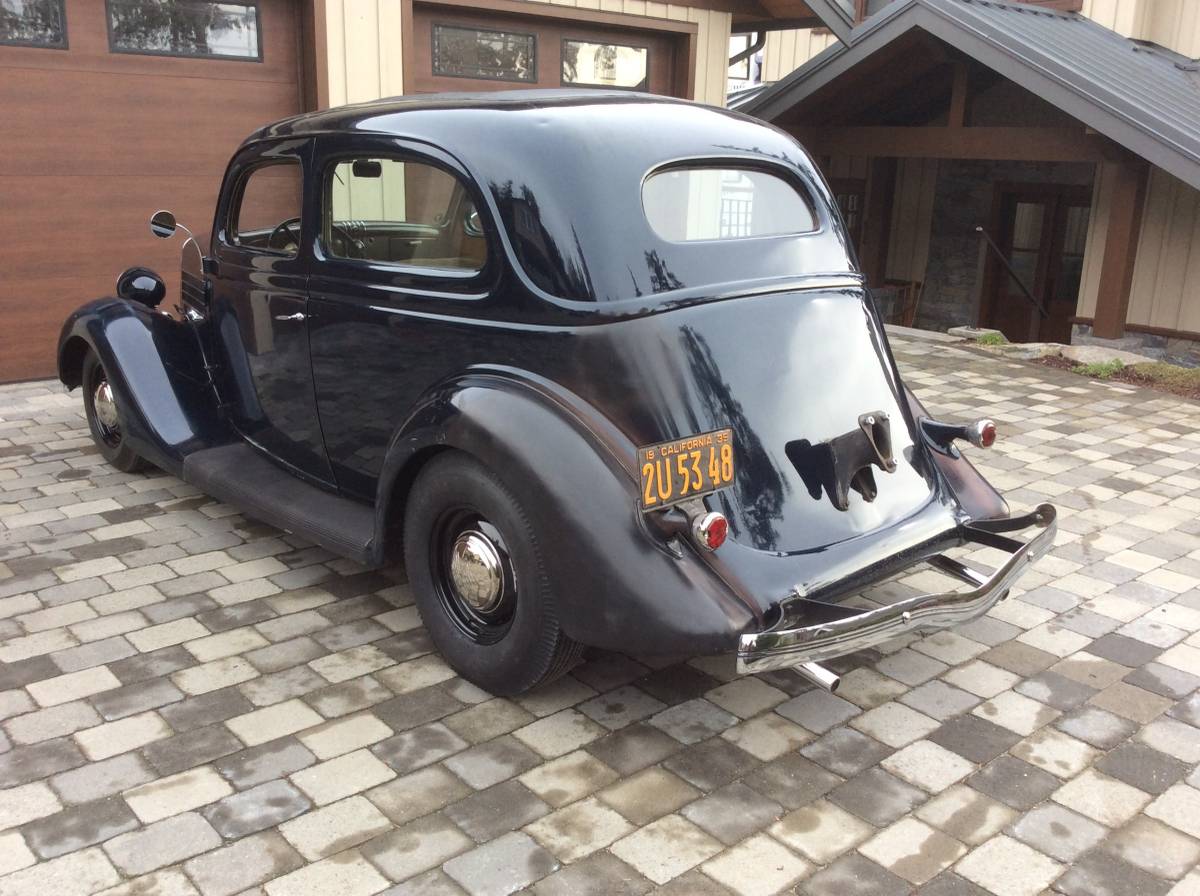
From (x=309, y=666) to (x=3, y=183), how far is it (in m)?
4.95

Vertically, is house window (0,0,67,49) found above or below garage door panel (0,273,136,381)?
above

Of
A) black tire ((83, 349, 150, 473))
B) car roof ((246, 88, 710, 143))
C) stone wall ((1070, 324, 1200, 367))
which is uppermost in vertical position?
car roof ((246, 88, 710, 143))

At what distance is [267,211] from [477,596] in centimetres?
240

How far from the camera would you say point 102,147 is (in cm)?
709

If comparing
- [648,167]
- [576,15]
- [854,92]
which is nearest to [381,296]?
[648,167]

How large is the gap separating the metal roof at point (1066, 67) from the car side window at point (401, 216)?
22.2 feet

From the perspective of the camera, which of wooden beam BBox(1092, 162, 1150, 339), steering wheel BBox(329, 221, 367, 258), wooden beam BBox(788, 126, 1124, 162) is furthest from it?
wooden beam BBox(788, 126, 1124, 162)

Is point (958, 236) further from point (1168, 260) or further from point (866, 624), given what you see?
point (866, 624)

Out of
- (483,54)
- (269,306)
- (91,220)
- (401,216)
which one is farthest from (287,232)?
(483,54)

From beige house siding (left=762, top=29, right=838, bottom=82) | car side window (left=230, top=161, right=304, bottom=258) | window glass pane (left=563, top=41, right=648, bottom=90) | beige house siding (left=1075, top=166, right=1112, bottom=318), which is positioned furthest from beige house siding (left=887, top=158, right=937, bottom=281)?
car side window (left=230, top=161, right=304, bottom=258)

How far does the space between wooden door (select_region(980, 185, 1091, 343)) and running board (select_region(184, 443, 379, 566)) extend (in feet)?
33.3

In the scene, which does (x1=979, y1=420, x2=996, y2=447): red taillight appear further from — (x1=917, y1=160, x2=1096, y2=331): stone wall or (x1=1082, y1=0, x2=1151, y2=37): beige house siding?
(x1=1082, y1=0, x2=1151, y2=37): beige house siding

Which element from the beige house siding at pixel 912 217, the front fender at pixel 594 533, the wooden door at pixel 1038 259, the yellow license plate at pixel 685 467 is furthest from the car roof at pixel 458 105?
the beige house siding at pixel 912 217

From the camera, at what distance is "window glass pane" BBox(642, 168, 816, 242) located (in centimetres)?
341
